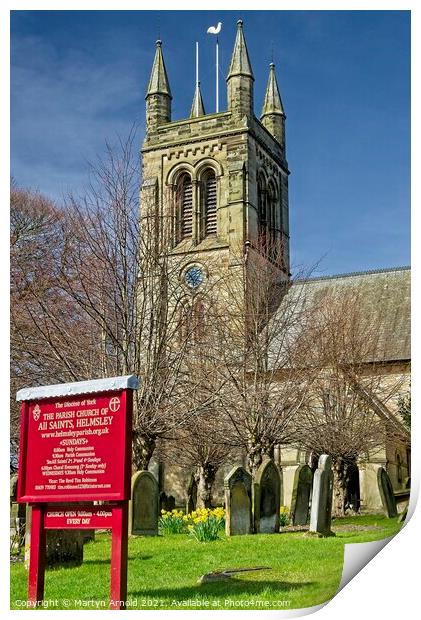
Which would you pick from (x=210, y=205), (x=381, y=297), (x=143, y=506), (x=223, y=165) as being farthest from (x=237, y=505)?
(x=223, y=165)

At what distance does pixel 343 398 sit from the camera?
16.4m

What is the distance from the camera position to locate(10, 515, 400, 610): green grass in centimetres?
612

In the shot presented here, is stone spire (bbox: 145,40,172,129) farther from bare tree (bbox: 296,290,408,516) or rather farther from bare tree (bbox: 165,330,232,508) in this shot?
bare tree (bbox: 165,330,232,508)

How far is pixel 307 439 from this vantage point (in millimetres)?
15875

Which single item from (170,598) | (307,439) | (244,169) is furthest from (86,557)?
(244,169)

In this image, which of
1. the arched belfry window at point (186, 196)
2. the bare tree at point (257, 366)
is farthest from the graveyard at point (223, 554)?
the arched belfry window at point (186, 196)

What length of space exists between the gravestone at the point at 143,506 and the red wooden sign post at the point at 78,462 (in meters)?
3.94

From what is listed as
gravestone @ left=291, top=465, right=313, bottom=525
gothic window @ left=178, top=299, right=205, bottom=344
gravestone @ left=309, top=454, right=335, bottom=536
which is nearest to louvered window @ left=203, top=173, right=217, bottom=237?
gothic window @ left=178, top=299, right=205, bottom=344

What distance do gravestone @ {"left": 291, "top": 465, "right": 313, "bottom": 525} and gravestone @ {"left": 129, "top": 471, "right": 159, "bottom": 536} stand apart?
2683 mm

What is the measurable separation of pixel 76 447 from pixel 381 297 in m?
16.3

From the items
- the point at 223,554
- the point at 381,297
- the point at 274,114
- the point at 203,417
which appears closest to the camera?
the point at 223,554

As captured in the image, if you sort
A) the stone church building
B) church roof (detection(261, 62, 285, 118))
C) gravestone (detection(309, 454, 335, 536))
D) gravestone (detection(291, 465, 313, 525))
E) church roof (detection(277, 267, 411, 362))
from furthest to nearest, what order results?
church roof (detection(261, 62, 285, 118)) < the stone church building < church roof (detection(277, 267, 411, 362)) < gravestone (detection(291, 465, 313, 525)) < gravestone (detection(309, 454, 335, 536))

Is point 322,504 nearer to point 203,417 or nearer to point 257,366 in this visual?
point 203,417
